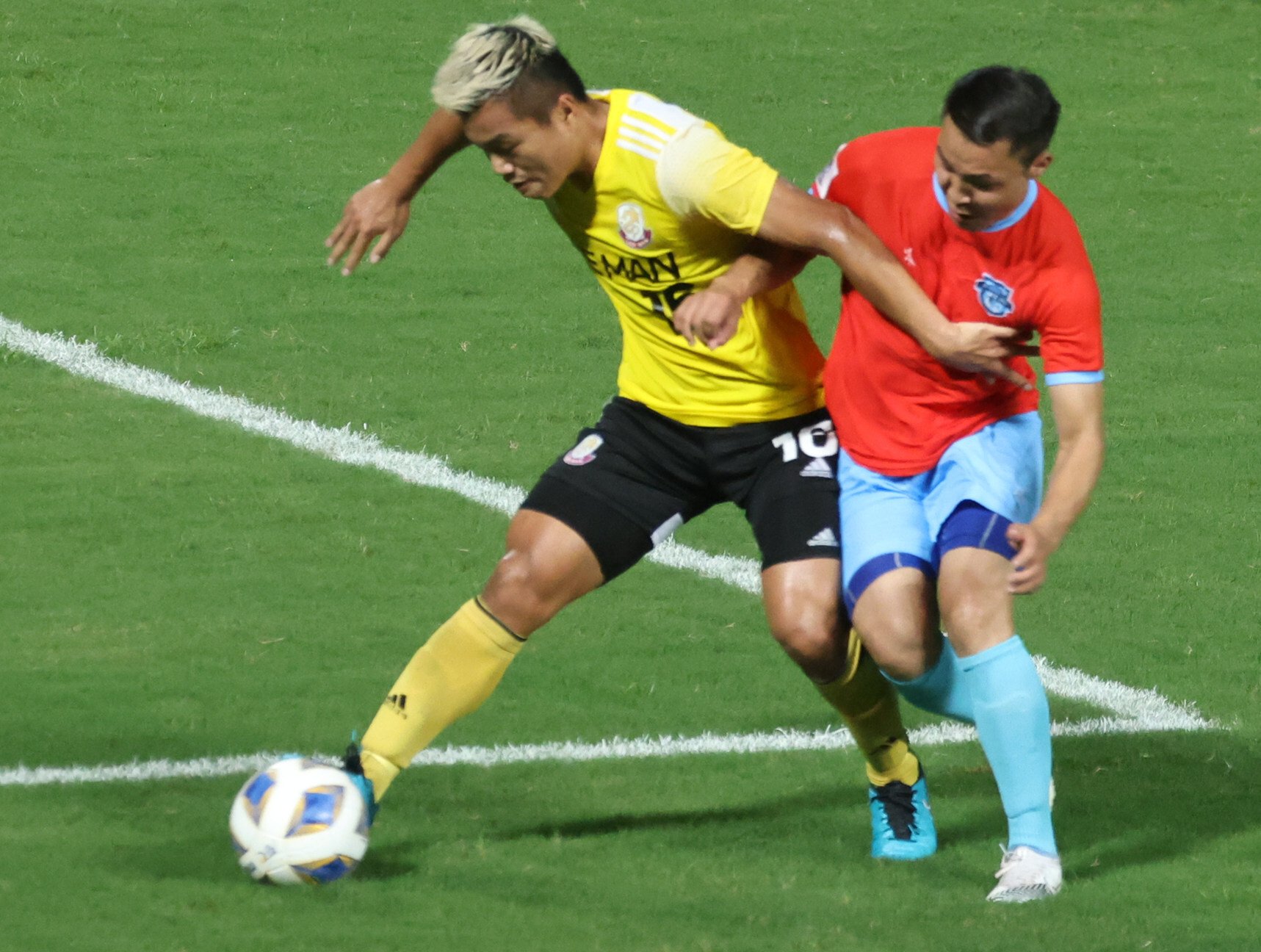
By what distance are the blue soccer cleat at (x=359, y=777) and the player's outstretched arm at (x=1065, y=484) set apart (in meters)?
1.46

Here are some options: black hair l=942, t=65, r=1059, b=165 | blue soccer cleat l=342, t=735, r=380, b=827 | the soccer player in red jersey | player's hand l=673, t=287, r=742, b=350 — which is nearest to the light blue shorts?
the soccer player in red jersey

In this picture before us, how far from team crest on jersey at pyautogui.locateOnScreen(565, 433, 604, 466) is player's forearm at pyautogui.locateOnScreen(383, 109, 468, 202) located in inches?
29.3

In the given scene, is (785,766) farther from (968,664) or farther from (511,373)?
(511,373)

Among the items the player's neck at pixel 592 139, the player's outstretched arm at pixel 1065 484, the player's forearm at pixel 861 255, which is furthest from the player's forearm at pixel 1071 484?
the player's neck at pixel 592 139

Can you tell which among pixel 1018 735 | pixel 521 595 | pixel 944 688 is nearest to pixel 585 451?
pixel 521 595

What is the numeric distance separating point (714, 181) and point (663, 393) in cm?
64

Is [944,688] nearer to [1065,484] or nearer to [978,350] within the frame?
[1065,484]

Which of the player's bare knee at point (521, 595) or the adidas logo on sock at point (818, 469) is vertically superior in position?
the adidas logo on sock at point (818, 469)

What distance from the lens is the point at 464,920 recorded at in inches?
179

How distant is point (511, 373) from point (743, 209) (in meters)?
4.93

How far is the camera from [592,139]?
5004 millimetres

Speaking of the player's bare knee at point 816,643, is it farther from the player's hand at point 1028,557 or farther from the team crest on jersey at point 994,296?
the team crest on jersey at point 994,296

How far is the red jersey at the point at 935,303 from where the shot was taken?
477 cm

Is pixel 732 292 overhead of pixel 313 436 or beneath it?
overhead
